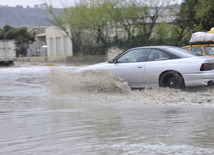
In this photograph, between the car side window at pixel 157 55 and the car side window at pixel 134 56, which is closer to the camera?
the car side window at pixel 157 55

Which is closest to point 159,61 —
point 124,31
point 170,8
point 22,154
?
point 22,154

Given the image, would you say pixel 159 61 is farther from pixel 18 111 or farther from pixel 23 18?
pixel 23 18

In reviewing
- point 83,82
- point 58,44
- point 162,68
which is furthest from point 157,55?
point 58,44

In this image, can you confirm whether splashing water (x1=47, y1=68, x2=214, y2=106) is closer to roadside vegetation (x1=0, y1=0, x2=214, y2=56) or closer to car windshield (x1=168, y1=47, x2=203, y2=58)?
car windshield (x1=168, y1=47, x2=203, y2=58)

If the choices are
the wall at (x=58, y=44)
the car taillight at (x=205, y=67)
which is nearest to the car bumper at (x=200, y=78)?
the car taillight at (x=205, y=67)

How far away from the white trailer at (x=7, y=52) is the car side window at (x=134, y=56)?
79.9ft

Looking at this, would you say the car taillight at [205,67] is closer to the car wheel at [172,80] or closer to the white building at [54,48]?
the car wheel at [172,80]

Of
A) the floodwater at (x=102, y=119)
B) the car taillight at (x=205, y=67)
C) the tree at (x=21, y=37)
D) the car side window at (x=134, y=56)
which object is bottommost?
the floodwater at (x=102, y=119)

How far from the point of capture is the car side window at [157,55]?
31.1 feet

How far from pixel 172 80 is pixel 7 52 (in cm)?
2651

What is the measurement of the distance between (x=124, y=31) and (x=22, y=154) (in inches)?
1121

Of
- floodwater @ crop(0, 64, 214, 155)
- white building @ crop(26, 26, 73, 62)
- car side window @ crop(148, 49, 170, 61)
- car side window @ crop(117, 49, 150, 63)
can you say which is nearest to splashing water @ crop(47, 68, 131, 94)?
floodwater @ crop(0, 64, 214, 155)

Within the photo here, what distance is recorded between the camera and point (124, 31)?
32188 mm

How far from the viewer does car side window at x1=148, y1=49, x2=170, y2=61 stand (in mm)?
9484
